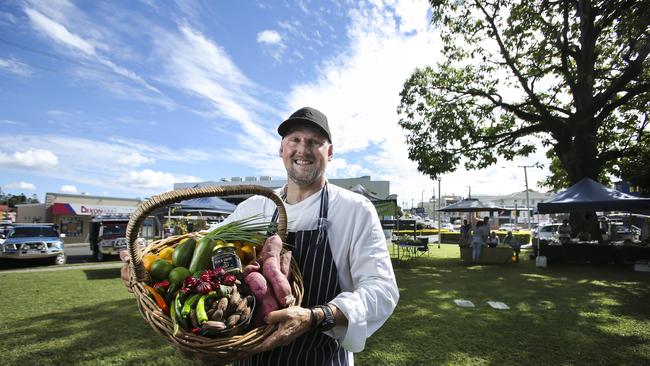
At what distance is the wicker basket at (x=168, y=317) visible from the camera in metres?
1.09

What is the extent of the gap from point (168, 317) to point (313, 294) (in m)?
0.62

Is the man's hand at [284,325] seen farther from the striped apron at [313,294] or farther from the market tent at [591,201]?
the market tent at [591,201]

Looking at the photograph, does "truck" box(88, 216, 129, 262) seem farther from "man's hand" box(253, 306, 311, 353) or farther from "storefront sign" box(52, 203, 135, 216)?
"storefront sign" box(52, 203, 135, 216)

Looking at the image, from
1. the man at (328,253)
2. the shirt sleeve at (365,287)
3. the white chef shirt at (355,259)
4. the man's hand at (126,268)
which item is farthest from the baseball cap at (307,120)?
the man's hand at (126,268)

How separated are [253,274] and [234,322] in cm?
20

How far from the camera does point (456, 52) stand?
50.6 ft

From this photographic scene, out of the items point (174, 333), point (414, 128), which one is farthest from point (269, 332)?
point (414, 128)

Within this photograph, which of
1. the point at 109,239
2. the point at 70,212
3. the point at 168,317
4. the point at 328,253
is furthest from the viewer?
the point at 70,212

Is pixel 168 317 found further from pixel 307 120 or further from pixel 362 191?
pixel 362 191

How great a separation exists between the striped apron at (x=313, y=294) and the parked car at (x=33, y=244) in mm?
14665

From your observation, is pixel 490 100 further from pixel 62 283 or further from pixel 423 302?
pixel 62 283

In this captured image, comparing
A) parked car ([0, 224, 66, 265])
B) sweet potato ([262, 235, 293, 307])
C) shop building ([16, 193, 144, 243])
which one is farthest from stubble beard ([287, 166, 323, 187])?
shop building ([16, 193, 144, 243])

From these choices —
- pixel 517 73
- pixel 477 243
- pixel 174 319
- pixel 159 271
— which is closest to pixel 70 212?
pixel 477 243

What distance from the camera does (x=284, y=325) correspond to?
1171 mm
